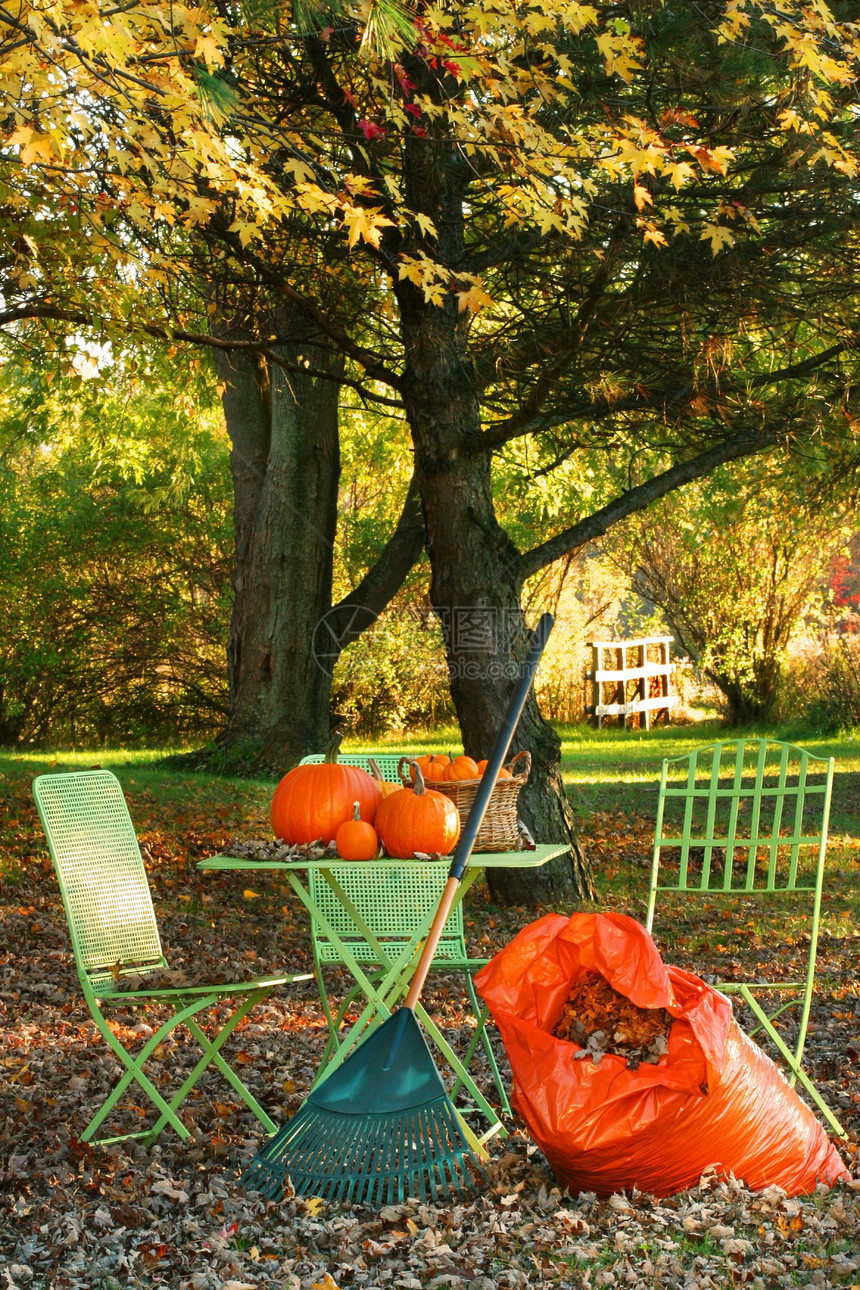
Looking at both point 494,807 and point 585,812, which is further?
point 585,812

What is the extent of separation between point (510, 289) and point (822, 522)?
8.92 metres

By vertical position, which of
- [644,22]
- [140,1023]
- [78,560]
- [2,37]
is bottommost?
[140,1023]

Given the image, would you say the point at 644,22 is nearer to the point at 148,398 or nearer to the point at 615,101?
the point at 615,101

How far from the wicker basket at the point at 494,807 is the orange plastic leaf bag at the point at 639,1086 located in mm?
347

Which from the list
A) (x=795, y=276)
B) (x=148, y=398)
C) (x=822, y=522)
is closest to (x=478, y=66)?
(x=795, y=276)

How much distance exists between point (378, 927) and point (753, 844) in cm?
144

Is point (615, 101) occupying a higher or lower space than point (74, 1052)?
higher

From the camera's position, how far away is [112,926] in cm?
392

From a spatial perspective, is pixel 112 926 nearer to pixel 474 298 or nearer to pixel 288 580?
pixel 474 298

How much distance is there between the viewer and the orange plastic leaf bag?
304 centimetres

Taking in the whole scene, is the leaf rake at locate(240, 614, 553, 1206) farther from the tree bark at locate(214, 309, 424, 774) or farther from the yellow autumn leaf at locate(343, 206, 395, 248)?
the tree bark at locate(214, 309, 424, 774)

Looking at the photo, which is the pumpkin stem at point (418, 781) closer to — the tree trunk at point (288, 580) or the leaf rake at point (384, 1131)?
the leaf rake at point (384, 1131)

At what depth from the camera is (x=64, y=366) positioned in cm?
742

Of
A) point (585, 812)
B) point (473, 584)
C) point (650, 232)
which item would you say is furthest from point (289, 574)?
point (650, 232)
